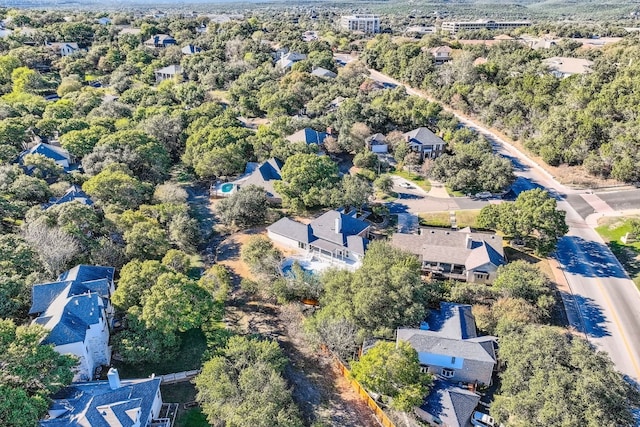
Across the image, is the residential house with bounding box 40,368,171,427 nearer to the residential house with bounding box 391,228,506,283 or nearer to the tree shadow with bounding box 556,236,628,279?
the residential house with bounding box 391,228,506,283

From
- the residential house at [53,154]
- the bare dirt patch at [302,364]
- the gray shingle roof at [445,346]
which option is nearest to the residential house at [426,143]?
the bare dirt patch at [302,364]

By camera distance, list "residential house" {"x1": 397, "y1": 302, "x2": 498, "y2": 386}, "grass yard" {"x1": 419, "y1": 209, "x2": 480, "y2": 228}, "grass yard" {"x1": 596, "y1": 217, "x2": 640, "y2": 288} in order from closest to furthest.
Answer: "residential house" {"x1": 397, "y1": 302, "x2": 498, "y2": 386}
"grass yard" {"x1": 596, "y1": 217, "x2": 640, "y2": 288}
"grass yard" {"x1": 419, "y1": 209, "x2": 480, "y2": 228}

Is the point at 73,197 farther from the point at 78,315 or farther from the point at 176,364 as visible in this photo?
the point at 176,364

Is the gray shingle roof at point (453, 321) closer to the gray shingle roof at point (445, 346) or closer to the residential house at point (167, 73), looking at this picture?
the gray shingle roof at point (445, 346)

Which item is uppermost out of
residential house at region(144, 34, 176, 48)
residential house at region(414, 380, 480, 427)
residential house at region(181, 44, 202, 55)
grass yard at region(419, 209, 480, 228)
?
residential house at region(144, 34, 176, 48)

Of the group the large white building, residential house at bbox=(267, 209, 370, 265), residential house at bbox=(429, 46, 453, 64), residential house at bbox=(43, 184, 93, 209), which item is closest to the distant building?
the large white building

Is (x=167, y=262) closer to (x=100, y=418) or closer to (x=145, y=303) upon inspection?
(x=145, y=303)

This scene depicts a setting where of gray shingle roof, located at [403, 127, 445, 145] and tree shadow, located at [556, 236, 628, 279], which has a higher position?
gray shingle roof, located at [403, 127, 445, 145]
